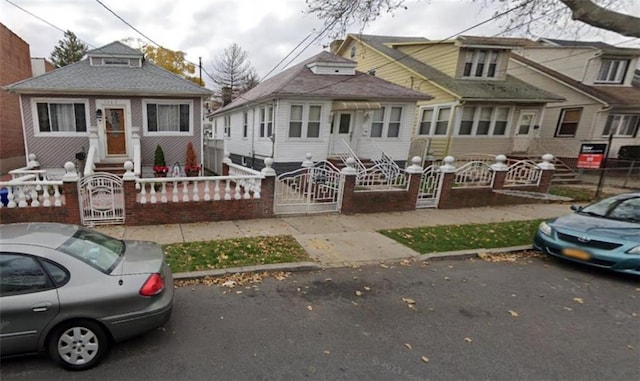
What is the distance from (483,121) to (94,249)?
1818 centimetres

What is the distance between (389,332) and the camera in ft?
11.9

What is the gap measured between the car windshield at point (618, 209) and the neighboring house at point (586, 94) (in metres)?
14.3

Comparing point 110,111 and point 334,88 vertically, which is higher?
point 334,88

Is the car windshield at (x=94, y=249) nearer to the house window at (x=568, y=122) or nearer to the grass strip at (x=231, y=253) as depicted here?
the grass strip at (x=231, y=253)

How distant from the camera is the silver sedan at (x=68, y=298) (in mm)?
2693

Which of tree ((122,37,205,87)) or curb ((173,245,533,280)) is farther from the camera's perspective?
tree ((122,37,205,87))

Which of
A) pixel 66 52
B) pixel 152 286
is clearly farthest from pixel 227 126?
pixel 66 52

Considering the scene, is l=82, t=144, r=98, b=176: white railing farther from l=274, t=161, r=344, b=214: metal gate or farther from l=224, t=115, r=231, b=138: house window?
l=224, t=115, r=231, b=138: house window

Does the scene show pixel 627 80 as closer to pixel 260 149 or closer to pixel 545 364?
pixel 260 149

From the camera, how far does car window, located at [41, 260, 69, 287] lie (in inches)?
110

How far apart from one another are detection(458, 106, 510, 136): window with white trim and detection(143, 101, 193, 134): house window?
13.5m

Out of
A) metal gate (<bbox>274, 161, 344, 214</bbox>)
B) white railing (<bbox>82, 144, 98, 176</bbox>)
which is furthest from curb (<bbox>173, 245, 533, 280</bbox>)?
white railing (<bbox>82, 144, 98, 176</bbox>)

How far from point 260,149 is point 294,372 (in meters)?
12.6

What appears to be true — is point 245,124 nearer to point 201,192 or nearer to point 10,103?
point 201,192
